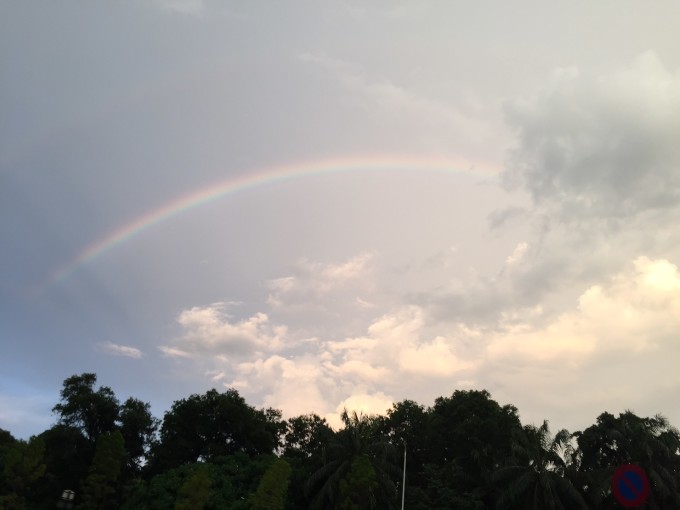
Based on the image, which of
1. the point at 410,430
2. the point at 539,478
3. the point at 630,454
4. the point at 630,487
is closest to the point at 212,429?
the point at 410,430

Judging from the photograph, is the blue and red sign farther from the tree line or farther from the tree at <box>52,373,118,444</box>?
the tree at <box>52,373,118,444</box>

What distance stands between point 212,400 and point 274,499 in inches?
772

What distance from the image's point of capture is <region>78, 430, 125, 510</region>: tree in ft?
128

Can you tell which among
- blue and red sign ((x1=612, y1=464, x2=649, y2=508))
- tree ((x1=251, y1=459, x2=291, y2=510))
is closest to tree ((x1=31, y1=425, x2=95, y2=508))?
tree ((x1=251, y1=459, x2=291, y2=510))

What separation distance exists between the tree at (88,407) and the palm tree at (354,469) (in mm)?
23461

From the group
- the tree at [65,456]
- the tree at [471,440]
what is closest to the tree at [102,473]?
the tree at [65,456]

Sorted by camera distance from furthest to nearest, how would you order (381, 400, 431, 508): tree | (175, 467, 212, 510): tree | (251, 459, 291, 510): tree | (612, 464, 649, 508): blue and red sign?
(381, 400, 431, 508): tree, (175, 467, 212, 510): tree, (251, 459, 291, 510): tree, (612, 464, 649, 508): blue and red sign

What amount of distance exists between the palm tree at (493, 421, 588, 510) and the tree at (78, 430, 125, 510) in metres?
29.1

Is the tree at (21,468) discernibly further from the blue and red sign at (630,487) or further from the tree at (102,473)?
the blue and red sign at (630,487)

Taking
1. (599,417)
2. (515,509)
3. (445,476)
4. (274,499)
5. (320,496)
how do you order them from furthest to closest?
(599,417) → (445,476) → (515,509) → (320,496) → (274,499)

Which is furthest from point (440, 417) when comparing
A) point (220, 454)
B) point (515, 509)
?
point (220, 454)

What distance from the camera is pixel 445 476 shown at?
44.5m

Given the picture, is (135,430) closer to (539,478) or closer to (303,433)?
(303,433)

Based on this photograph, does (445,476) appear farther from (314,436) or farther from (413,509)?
(314,436)
